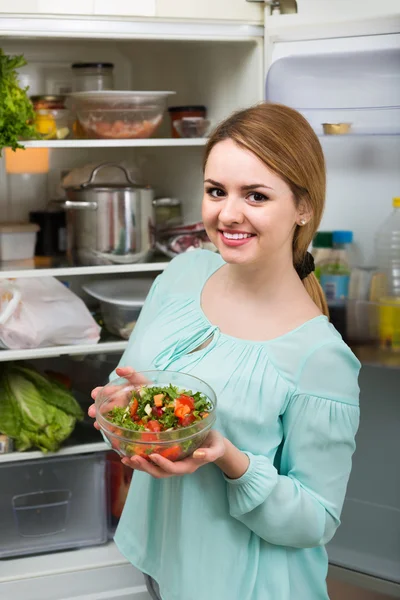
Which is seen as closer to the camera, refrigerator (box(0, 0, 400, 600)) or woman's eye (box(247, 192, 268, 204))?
woman's eye (box(247, 192, 268, 204))

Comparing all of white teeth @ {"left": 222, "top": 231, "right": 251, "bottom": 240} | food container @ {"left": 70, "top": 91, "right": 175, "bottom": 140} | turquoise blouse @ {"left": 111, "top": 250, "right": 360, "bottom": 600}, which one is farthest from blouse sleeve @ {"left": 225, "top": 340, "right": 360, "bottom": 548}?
food container @ {"left": 70, "top": 91, "right": 175, "bottom": 140}

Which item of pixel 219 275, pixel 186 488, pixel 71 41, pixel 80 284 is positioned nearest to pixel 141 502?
pixel 186 488

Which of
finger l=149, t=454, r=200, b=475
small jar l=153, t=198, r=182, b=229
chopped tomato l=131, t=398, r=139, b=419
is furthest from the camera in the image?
small jar l=153, t=198, r=182, b=229

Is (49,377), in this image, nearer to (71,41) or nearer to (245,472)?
(71,41)

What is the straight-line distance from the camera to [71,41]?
235 cm

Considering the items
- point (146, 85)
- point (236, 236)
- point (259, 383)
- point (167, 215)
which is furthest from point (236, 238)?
point (146, 85)

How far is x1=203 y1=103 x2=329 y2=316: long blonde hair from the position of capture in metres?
1.22

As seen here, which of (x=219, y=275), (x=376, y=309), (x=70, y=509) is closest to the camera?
(x=219, y=275)

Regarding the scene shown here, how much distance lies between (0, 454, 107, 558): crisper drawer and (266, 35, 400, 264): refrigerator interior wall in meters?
0.99

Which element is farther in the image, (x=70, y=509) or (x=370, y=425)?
(x=70, y=509)

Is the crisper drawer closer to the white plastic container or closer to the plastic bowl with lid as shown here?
the white plastic container

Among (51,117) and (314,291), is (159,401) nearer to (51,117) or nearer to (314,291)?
(314,291)

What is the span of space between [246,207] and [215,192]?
3.1 inches

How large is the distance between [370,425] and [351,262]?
1.47 feet
